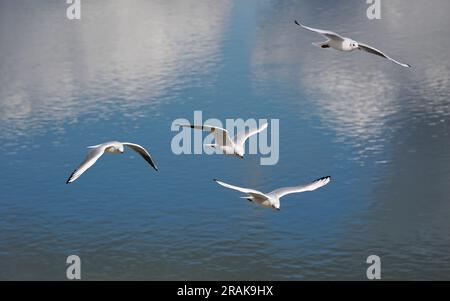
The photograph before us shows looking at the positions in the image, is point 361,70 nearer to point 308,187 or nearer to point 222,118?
point 222,118

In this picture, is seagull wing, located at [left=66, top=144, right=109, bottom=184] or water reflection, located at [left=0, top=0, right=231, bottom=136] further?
water reflection, located at [left=0, top=0, right=231, bottom=136]

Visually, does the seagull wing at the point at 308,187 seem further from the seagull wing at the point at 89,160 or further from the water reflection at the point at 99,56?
the water reflection at the point at 99,56

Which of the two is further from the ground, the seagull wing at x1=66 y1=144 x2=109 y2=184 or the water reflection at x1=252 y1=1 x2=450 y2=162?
the water reflection at x1=252 y1=1 x2=450 y2=162

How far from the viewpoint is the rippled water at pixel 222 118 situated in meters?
36.5

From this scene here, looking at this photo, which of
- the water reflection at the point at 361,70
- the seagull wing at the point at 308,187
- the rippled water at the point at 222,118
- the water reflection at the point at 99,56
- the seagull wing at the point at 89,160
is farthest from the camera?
the water reflection at the point at 99,56

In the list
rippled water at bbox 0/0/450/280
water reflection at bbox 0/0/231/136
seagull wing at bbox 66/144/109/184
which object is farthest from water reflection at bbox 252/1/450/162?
seagull wing at bbox 66/144/109/184

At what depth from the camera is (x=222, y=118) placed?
42.4m

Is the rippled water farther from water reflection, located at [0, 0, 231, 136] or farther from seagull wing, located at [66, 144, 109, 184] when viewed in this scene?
seagull wing, located at [66, 144, 109, 184]

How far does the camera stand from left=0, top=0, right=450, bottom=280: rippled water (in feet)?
120

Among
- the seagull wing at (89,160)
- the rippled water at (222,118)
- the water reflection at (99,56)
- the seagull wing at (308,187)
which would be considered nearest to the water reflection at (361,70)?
the rippled water at (222,118)

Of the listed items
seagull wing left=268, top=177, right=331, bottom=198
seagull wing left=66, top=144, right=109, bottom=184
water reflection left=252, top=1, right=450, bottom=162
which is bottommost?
seagull wing left=268, top=177, right=331, bottom=198

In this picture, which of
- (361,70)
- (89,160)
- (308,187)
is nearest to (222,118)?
(361,70)

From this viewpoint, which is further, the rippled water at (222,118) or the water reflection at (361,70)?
the water reflection at (361,70)
